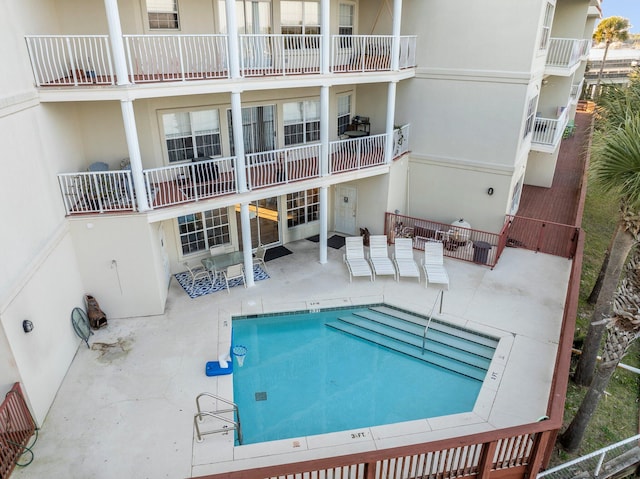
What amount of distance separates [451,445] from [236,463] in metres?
3.68

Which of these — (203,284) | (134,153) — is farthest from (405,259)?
(134,153)

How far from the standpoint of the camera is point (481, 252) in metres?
14.5

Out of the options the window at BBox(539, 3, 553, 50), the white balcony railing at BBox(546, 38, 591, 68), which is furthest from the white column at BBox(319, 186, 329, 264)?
the white balcony railing at BBox(546, 38, 591, 68)

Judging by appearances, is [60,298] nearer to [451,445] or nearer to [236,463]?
[236,463]

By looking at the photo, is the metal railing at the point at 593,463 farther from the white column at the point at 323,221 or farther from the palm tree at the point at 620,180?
the white column at the point at 323,221

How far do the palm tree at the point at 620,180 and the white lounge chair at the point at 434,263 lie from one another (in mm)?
4636

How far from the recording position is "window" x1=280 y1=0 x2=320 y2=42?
44.5ft

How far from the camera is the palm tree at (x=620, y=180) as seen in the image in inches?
297

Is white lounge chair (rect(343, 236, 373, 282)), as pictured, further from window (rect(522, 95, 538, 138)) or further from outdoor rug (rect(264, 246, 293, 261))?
window (rect(522, 95, 538, 138))

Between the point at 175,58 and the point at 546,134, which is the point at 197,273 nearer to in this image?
the point at 175,58

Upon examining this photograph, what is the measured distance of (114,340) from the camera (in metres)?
11.0

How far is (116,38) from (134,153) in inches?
96.3

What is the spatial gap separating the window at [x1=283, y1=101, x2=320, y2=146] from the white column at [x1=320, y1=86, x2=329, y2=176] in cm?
208

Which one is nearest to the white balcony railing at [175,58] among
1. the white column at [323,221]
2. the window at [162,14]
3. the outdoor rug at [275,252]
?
the window at [162,14]
